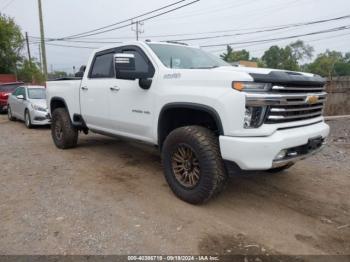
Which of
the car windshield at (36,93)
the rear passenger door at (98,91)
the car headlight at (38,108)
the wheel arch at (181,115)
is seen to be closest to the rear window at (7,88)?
the car windshield at (36,93)

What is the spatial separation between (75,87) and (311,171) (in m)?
4.45

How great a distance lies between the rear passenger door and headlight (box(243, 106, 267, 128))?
2.51 metres

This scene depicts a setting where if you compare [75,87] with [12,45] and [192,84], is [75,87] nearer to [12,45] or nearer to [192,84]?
[192,84]

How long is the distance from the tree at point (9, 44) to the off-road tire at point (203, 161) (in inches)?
1195

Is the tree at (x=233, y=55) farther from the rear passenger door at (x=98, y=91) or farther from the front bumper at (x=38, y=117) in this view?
the rear passenger door at (x=98, y=91)

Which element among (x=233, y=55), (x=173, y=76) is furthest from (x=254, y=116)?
(x=233, y=55)

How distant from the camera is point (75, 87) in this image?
6.17 metres

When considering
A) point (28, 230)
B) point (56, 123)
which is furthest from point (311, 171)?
point (56, 123)

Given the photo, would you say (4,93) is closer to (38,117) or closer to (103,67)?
(38,117)

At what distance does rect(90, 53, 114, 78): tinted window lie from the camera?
17.6 ft

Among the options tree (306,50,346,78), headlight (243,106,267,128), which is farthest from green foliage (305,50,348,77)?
headlight (243,106,267,128)

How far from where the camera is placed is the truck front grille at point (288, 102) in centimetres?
329

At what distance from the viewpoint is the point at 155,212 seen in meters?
3.76

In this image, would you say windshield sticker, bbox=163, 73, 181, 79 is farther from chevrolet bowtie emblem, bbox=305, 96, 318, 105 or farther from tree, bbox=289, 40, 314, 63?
tree, bbox=289, 40, 314, 63
